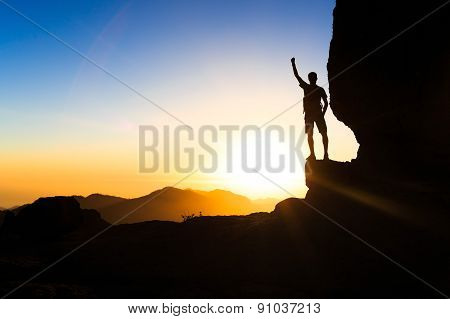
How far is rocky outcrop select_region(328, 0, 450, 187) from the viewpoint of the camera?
541 inches

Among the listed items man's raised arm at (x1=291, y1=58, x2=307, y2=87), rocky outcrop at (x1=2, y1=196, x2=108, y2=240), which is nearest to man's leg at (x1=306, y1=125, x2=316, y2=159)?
man's raised arm at (x1=291, y1=58, x2=307, y2=87)

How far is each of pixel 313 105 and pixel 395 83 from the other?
346 centimetres

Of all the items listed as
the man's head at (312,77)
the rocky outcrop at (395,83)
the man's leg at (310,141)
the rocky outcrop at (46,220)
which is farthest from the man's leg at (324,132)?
the rocky outcrop at (46,220)

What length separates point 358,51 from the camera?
17.1 m

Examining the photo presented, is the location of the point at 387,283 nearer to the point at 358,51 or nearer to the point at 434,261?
the point at 434,261

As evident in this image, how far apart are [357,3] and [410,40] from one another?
4018mm

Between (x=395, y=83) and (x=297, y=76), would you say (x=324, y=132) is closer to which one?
(x=297, y=76)

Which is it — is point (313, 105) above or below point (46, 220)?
above

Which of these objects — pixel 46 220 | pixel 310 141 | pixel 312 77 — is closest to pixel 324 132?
pixel 310 141

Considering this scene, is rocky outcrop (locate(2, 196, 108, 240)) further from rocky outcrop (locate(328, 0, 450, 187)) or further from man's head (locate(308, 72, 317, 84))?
rocky outcrop (locate(328, 0, 450, 187))

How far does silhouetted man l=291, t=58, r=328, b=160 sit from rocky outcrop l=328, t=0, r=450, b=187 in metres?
2.24

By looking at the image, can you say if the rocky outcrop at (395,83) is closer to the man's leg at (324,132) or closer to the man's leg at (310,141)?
the man's leg at (324,132)

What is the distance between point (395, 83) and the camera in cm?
1547

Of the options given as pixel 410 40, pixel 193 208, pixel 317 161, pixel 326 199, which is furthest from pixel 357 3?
pixel 193 208
